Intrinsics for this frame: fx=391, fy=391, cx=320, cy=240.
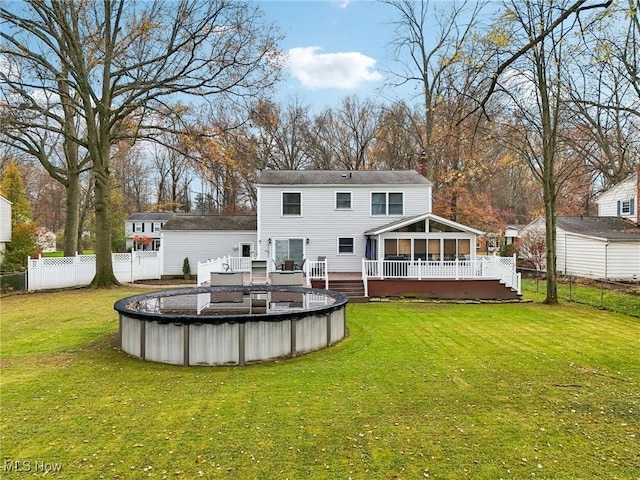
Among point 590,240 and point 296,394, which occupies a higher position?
point 590,240

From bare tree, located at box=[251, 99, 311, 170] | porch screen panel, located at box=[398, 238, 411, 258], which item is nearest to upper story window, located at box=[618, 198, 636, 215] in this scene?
porch screen panel, located at box=[398, 238, 411, 258]

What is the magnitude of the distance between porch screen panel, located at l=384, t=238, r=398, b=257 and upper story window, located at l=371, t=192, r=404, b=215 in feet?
7.84

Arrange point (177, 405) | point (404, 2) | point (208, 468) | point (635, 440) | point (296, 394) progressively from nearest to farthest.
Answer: point (208, 468), point (635, 440), point (177, 405), point (296, 394), point (404, 2)

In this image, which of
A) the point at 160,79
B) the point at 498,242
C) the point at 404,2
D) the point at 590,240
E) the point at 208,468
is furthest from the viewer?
the point at 498,242

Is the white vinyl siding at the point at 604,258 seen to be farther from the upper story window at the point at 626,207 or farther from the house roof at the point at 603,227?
the upper story window at the point at 626,207

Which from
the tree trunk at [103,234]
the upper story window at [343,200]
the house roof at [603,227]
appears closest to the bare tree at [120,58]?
the tree trunk at [103,234]

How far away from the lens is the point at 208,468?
370 cm

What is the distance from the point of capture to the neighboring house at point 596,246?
69.9 feet

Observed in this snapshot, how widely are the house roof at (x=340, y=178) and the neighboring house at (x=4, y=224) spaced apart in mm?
16248

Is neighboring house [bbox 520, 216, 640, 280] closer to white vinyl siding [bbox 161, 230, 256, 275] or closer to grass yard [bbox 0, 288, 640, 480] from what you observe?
grass yard [bbox 0, 288, 640, 480]

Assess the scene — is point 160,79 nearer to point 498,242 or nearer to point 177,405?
point 177,405

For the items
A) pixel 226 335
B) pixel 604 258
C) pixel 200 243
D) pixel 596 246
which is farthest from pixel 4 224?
pixel 604 258

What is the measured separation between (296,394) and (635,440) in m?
4.01

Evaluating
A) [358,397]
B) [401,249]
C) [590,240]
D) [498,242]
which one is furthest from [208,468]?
[498,242]
